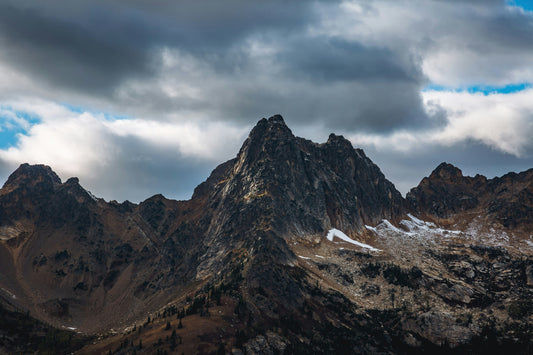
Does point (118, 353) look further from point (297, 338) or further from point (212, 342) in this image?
point (297, 338)

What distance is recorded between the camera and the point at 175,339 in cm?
17450

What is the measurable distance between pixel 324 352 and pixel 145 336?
286 feet

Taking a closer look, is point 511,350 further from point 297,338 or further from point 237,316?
point 237,316

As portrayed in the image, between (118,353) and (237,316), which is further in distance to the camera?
(237,316)

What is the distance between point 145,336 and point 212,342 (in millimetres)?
37861

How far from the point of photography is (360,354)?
650 ft

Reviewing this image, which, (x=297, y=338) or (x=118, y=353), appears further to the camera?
(x=297, y=338)

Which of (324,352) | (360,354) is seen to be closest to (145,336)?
(324,352)

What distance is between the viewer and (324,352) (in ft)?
624

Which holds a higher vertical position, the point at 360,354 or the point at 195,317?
the point at 195,317

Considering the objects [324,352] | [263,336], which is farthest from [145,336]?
[324,352]

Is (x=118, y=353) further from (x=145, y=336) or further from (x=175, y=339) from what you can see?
(x=175, y=339)

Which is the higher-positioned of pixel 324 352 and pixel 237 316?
pixel 237 316

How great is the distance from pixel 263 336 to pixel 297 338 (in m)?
19.2
